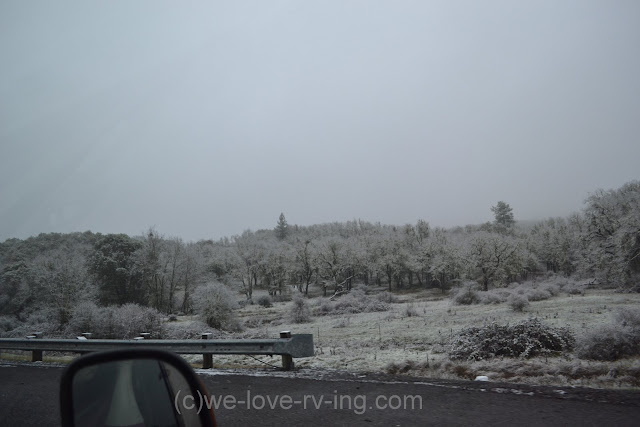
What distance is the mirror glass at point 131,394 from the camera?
88.7 inches

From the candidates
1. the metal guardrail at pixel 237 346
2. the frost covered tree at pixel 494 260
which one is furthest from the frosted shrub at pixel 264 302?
the metal guardrail at pixel 237 346

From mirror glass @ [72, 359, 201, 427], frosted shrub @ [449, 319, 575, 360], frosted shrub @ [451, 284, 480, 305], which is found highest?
mirror glass @ [72, 359, 201, 427]

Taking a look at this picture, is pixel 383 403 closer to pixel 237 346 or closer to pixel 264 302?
pixel 237 346

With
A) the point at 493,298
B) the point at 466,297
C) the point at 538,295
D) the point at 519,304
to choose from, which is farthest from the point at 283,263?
the point at 519,304

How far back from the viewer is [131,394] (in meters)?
2.32

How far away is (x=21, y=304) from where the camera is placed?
4200 cm

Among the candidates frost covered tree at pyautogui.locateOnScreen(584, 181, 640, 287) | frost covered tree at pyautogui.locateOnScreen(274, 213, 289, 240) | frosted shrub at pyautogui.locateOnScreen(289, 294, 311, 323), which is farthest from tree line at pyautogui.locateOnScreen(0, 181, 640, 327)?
frost covered tree at pyautogui.locateOnScreen(274, 213, 289, 240)

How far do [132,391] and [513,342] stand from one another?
1133cm

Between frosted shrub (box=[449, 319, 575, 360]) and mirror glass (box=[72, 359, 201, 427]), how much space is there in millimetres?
10320

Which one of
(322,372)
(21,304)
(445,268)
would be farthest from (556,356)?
(445,268)

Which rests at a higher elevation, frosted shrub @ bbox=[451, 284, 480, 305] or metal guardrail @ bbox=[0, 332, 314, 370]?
metal guardrail @ bbox=[0, 332, 314, 370]

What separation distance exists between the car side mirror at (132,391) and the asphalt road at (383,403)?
362 centimetres

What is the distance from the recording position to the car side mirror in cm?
225

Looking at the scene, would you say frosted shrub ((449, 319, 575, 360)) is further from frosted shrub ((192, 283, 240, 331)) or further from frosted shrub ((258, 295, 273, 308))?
frosted shrub ((258, 295, 273, 308))
